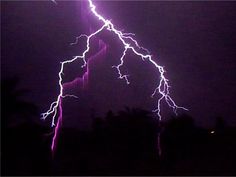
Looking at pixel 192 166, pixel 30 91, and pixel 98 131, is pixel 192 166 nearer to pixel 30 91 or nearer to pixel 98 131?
pixel 98 131

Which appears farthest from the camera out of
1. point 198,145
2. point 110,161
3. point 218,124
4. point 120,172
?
point 218,124

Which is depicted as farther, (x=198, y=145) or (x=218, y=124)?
(x=218, y=124)

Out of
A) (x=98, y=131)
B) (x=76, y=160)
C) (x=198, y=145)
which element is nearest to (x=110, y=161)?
(x=76, y=160)

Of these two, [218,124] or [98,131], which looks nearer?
[98,131]

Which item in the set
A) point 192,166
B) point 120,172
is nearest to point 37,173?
point 120,172

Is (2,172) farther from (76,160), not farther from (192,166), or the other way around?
(192,166)

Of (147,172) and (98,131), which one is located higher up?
(98,131)

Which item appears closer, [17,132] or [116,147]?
[17,132]

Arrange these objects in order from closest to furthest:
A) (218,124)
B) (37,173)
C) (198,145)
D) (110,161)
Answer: (37,173) → (110,161) → (198,145) → (218,124)

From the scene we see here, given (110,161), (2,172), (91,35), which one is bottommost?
(2,172)
